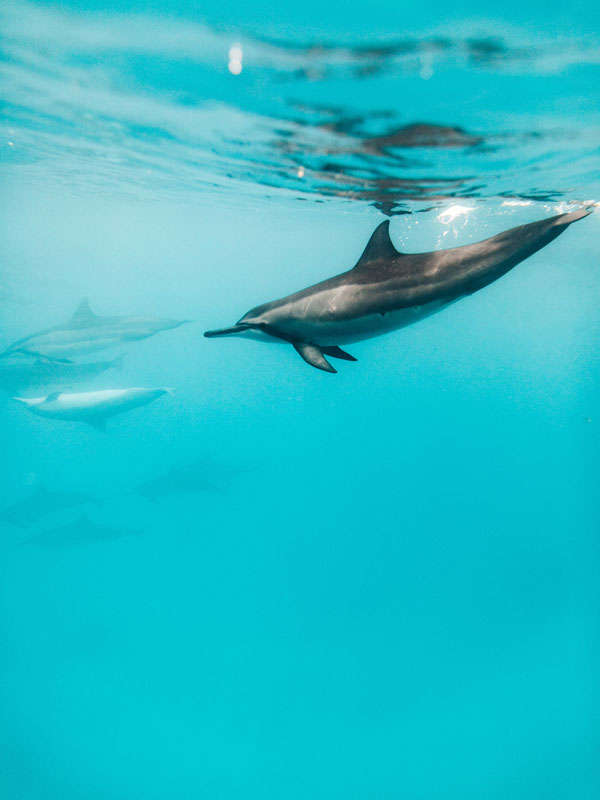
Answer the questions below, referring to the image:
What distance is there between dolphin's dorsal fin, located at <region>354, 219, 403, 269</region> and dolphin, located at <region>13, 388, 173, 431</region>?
1182 cm

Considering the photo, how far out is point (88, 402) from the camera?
53.0 feet

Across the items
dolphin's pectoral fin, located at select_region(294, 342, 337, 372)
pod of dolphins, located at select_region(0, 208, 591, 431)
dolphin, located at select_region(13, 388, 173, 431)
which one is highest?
pod of dolphins, located at select_region(0, 208, 591, 431)

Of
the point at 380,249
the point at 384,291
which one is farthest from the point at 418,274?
the point at 380,249

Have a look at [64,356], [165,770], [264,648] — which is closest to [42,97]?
[64,356]

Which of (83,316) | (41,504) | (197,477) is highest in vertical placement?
(83,316)

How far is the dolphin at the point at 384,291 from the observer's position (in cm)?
474

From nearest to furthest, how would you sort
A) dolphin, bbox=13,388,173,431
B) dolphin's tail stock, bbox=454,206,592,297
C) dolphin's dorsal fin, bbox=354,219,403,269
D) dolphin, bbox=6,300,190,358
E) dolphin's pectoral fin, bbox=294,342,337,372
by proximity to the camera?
dolphin's tail stock, bbox=454,206,592,297 → dolphin's dorsal fin, bbox=354,219,403,269 → dolphin's pectoral fin, bbox=294,342,337,372 → dolphin, bbox=6,300,190,358 → dolphin, bbox=13,388,173,431

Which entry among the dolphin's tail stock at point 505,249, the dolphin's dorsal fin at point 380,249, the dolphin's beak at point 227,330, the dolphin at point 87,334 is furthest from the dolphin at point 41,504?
the dolphin's tail stock at point 505,249

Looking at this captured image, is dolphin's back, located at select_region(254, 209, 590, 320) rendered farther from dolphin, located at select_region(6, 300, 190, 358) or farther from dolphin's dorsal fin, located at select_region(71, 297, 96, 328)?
dolphin's dorsal fin, located at select_region(71, 297, 96, 328)

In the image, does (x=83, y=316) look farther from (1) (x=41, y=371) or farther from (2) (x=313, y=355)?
(2) (x=313, y=355)

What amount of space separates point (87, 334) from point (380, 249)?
43.0ft

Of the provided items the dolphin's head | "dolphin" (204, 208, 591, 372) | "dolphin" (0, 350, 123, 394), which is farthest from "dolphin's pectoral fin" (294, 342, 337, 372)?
"dolphin" (0, 350, 123, 394)

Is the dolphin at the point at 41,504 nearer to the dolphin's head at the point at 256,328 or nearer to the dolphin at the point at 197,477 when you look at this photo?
the dolphin at the point at 197,477

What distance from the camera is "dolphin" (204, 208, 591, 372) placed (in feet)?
15.5
